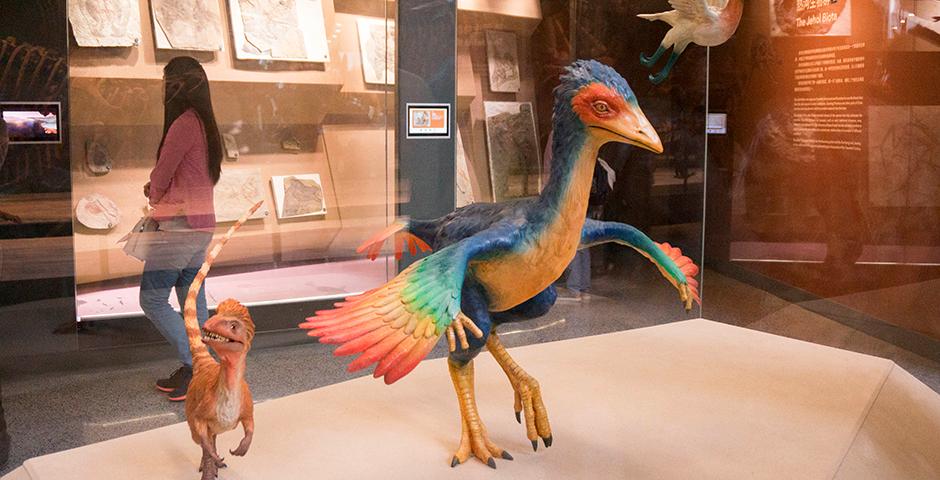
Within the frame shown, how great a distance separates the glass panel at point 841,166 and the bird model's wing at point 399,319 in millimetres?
1786

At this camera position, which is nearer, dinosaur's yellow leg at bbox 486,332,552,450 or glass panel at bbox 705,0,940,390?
dinosaur's yellow leg at bbox 486,332,552,450

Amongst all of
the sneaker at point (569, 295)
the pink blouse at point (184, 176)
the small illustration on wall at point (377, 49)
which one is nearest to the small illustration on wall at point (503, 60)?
the small illustration on wall at point (377, 49)

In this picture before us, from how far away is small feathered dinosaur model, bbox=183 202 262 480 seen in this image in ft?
5.03

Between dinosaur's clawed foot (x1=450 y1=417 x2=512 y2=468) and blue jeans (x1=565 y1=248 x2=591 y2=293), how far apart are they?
6.22 ft

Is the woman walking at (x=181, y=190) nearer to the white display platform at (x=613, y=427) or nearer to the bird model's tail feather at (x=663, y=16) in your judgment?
the white display platform at (x=613, y=427)

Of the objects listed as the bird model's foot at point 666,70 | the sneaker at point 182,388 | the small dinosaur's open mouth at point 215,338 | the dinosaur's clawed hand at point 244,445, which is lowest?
the sneaker at point 182,388

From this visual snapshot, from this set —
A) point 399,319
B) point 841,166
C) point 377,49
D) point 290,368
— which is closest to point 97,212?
point 290,368

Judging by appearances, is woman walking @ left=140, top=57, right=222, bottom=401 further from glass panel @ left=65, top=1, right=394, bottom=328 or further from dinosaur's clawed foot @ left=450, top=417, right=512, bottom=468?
dinosaur's clawed foot @ left=450, top=417, right=512, bottom=468

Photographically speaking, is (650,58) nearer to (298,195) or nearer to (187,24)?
(298,195)

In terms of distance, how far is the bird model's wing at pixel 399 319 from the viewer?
4.75ft

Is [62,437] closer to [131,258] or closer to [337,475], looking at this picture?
[131,258]

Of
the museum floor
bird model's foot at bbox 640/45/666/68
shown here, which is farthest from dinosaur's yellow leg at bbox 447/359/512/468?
bird model's foot at bbox 640/45/666/68

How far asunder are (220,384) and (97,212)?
177cm

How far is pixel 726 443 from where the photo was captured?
A: 6.37ft
